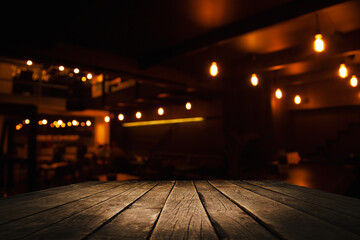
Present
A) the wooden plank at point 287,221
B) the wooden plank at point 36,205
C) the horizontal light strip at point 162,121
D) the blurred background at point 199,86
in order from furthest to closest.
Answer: the horizontal light strip at point 162,121, the blurred background at point 199,86, the wooden plank at point 36,205, the wooden plank at point 287,221

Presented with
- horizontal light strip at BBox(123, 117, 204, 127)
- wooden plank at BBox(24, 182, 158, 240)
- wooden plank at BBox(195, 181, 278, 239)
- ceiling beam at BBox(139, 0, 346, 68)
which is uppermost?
ceiling beam at BBox(139, 0, 346, 68)

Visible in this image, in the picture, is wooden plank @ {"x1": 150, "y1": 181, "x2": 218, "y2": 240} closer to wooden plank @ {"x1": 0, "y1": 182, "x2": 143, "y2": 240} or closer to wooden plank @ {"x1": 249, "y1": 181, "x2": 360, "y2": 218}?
wooden plank @ {"x1": 0, "y1": 182, "x2": 143, "y2": 240}

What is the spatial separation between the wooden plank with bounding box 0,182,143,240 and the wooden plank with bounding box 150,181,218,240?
0.48 metres

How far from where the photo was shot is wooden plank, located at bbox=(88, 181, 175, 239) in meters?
0.84

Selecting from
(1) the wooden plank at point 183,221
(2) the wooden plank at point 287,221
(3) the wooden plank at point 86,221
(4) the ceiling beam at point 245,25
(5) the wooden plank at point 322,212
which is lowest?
(5) the wooden plank at point 322,212

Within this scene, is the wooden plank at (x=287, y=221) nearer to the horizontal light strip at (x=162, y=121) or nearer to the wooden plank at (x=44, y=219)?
the wooden plank at (x=44, y=219)

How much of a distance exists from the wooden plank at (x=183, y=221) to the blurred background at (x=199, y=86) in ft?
7.46

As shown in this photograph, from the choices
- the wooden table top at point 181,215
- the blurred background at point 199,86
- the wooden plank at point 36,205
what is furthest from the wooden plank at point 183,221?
the blurred background at point 199,86

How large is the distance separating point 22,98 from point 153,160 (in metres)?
6.81

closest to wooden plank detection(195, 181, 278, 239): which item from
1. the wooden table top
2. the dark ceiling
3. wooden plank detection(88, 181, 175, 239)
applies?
the wooden table top

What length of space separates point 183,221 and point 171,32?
4421 millimetres

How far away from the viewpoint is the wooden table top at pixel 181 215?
0.85 meters

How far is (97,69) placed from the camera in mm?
5430

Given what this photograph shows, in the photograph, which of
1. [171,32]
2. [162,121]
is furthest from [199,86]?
[162,121]
